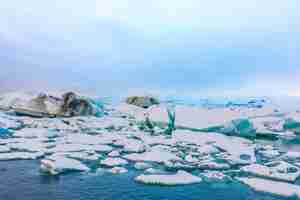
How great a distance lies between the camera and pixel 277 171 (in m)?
8.39

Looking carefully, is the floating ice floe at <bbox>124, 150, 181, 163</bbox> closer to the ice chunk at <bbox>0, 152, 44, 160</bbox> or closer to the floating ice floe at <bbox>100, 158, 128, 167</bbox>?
the floating ice floe at <bbox>100, 158, 128, 167</bbox>

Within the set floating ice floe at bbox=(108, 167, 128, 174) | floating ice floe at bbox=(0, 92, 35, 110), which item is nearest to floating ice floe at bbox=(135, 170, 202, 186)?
floating ice floe at bbox=(108, 167, 128, 174)

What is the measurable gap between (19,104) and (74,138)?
12.3m

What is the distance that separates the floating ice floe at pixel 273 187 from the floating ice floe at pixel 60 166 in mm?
4251

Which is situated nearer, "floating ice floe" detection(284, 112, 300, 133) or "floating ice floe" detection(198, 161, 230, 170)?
"floating ice floe" detection(198, 161, 230, 170)

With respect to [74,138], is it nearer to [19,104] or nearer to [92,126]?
[92,126]

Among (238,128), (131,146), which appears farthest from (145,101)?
(131,146)

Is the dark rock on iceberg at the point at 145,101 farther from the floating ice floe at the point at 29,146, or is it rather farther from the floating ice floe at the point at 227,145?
the floating ice floe at the point at 29,146

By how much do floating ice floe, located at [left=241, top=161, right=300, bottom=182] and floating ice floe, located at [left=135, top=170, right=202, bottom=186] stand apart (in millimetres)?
1755

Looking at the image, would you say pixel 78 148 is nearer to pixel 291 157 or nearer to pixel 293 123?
pixel 291 157

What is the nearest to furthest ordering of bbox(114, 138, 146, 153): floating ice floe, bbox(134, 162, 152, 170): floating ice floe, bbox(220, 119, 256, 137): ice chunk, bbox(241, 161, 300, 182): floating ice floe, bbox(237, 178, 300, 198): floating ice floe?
bbox(237, 178, 300, 198): floating ice floe
bbox(241, 161, 300, 182): floating ice floe
bbox(134, 162, 152, 170): floating ice floe
bbox(114, 138, 146, 153): floating ice floe
bbox(220, 119, 256, 137): ice chunk

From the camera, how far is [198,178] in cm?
764

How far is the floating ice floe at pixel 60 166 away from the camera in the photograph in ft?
26.1

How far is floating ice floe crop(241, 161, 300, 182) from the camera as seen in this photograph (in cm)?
773
